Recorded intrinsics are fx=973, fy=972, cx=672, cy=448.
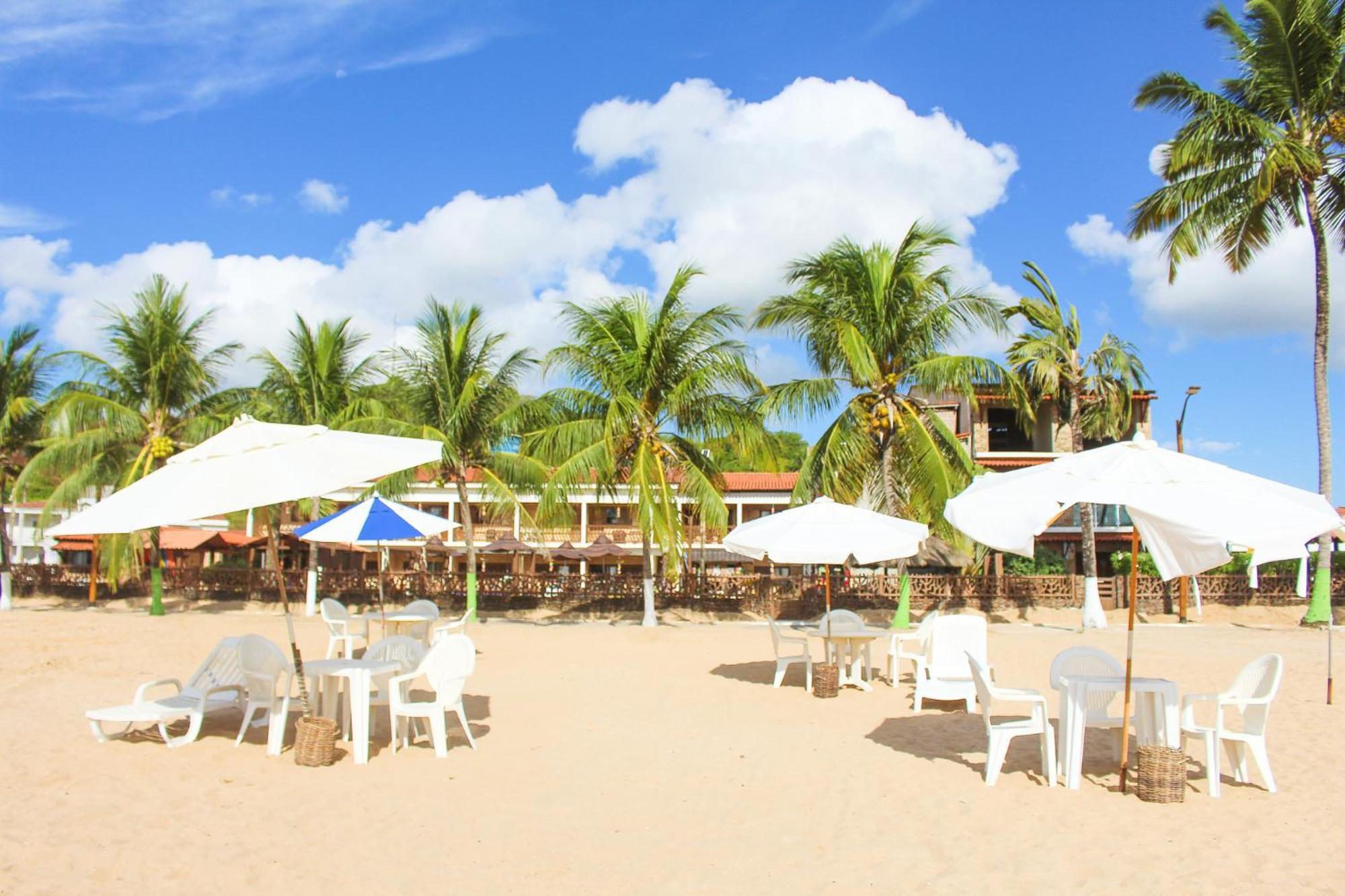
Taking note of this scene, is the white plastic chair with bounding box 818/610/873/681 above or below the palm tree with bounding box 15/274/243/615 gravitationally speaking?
below

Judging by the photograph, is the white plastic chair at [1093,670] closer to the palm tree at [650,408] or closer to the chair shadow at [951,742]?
the chair shadow at [951,742]

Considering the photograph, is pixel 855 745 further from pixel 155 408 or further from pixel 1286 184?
pixel 155 408

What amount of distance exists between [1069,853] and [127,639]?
15478 mm

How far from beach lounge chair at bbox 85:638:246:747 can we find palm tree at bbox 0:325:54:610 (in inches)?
821

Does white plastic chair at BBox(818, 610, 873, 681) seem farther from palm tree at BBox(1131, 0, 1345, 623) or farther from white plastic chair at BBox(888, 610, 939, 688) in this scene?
palm tree at BBox(1131, 0, 1345, 623)

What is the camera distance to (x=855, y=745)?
8.12 metres

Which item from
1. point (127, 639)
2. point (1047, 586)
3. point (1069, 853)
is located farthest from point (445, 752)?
point (1047, 586)

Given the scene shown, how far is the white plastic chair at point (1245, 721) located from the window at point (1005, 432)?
2995 centimetres

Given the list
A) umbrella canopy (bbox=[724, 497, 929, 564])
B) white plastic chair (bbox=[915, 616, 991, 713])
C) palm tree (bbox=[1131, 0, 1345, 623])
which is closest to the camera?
white plastic chair (bbox=[915, 616, 991, 713])

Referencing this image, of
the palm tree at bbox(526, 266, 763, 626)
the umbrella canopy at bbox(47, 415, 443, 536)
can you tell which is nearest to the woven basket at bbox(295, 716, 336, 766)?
the umbrella canopy at bbox(47, 415, 443, 536)

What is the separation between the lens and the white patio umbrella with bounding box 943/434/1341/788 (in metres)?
5.68

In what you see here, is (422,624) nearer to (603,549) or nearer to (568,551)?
(568,551)

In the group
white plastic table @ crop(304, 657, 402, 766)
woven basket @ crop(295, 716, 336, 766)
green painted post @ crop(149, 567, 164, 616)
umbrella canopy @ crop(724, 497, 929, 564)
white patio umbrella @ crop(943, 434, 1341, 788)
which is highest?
white patio umbrella @ crop(943, 434, 1341, 788)

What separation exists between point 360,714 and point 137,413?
20158mm
